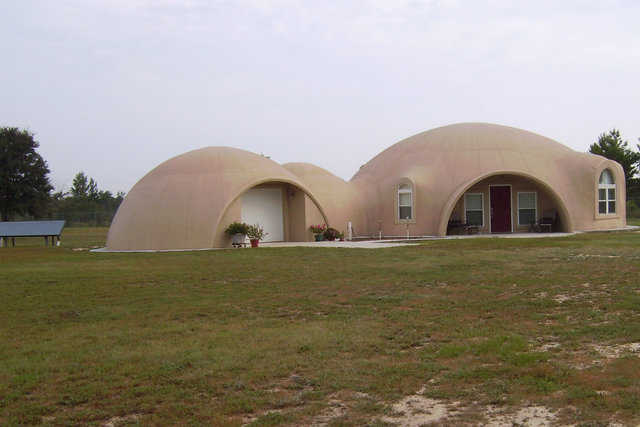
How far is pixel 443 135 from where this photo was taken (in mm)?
28484

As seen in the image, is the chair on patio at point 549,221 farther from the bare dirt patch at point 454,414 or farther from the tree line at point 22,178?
the tree line at point 22,178

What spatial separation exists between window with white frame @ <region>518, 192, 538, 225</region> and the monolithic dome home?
43 mm

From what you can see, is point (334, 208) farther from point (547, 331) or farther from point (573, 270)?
point (547, 331)

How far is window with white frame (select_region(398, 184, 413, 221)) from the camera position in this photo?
Result: 2652 cm

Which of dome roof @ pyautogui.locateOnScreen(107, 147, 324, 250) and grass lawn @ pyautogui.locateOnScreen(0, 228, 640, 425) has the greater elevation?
dome roof @ pyautogui.locateOnScreen(107, 147, 324, 250)

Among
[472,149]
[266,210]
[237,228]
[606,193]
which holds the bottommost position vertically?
[237,228]

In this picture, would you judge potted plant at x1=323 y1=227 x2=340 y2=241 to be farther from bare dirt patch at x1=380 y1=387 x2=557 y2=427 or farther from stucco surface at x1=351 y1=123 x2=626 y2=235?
bare dirt patch at x1=380 y1=387 x2=557 y2=427

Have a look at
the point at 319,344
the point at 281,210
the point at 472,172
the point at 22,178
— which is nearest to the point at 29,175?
the point at 22,178

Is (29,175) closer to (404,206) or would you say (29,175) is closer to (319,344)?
(404,206)

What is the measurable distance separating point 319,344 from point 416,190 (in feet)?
66.2

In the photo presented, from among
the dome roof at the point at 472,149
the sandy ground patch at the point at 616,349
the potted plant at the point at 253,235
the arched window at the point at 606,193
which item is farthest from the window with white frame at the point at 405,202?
the sandy ground patch at the point at 616,349

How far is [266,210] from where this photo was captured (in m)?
25.5

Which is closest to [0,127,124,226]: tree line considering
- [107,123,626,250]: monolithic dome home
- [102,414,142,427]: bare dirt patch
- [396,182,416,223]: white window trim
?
[107,123,626,250]: monolithic dome home

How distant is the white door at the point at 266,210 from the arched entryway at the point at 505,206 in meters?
7.29
